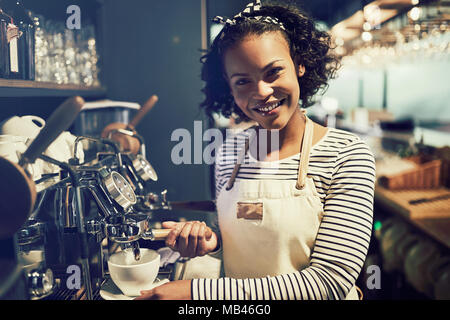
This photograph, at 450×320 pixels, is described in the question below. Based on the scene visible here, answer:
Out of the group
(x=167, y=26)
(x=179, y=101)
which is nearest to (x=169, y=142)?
(x=179, y=101)

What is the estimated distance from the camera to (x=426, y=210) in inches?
78.8

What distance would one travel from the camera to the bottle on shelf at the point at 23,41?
2.99 ft

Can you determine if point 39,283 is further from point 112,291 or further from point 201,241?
point 201,241

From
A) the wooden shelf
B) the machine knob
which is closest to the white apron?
the machine knob

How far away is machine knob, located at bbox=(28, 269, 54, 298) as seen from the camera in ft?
2.35

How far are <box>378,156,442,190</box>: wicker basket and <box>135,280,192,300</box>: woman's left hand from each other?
6.59ft

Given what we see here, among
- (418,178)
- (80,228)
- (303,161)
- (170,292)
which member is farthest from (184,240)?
(418,178)

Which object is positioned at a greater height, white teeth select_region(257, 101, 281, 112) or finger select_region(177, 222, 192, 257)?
white teeth select_region(257, 101, 281, 112)

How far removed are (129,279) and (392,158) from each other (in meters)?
2.45

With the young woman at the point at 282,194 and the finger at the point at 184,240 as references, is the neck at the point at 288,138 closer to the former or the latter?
the young woman at the point at 282,194

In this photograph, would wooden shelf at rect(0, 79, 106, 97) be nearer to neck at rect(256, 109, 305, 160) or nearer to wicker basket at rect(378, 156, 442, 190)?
neck at rect(256, 109, 305, 160)

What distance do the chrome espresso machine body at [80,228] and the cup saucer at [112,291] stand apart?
0.06 ft

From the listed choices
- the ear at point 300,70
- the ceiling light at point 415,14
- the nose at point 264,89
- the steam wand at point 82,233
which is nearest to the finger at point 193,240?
the steam wand at point 82,233

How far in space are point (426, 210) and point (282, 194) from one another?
1.42 metres
